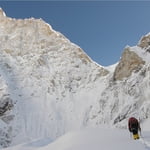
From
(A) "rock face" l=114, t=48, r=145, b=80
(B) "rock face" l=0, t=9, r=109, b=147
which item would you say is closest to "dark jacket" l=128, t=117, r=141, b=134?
(B) "rock face" l=0, t=9, r=109, b=147

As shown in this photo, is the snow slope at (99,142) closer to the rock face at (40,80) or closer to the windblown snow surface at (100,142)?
the windblown snow surface at (100,142)

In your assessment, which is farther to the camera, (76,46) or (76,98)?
(76,46)

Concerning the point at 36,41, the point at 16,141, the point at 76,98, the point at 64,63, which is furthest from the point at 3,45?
the point at 16,141

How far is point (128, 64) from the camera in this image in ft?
213

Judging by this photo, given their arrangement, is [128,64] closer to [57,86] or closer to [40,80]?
[57,86]

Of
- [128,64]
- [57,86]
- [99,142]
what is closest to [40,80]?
[57,86]

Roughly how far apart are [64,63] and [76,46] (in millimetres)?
8694

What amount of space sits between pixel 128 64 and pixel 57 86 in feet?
63.0

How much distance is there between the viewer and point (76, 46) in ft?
295

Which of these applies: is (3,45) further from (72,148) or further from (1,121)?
(72,148)

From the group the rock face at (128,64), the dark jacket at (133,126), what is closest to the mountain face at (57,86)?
the rock face at (128,64)

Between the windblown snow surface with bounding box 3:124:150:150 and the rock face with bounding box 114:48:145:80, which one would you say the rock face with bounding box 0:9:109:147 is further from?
the windblown snow surface with bounding box 3:124:150:150

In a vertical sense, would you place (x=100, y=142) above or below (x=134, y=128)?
below

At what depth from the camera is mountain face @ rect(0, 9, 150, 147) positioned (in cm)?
5787
